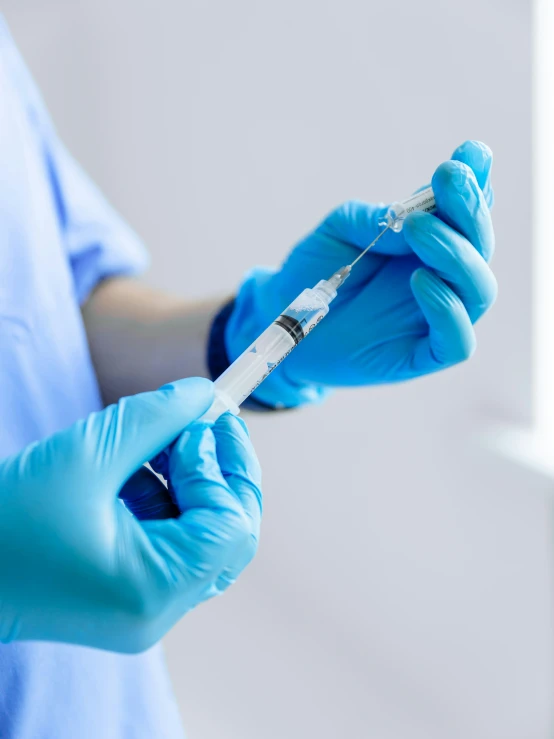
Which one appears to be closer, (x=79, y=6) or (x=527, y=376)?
(x=527, y=376)

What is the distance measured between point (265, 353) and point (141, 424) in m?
0.19

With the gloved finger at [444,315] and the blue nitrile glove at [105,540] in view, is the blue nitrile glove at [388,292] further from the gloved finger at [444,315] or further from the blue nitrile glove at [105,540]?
the blue nitrile glove at [105,540]

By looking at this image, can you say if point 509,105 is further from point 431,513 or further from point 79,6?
point 79,6

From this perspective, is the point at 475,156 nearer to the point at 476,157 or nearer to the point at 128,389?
the point at 476,157

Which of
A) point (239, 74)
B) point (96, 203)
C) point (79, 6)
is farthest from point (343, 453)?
point (79, 6)

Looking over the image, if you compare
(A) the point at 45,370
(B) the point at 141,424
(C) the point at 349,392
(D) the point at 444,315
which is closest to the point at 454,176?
(D) the point at 444,315

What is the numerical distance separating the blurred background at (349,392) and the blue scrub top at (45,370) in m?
0.33

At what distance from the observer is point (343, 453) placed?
4.36 ft

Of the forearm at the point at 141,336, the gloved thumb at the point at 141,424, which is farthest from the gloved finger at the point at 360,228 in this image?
the gloved thumb at the point at 141,424

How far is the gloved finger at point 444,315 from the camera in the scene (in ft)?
2.39

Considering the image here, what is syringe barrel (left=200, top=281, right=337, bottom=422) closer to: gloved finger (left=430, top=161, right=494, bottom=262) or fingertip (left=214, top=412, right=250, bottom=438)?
fingertip (left=214, top=412, right=250, bottom=438)

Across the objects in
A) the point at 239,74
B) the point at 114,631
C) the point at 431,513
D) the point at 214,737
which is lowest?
the point at 214,737

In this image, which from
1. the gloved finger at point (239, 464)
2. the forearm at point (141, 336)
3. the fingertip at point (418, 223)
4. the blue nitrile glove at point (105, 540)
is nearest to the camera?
the blue nitrile glove at point (105, 540)

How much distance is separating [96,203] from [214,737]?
102cm
